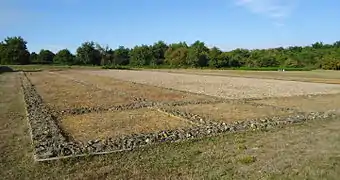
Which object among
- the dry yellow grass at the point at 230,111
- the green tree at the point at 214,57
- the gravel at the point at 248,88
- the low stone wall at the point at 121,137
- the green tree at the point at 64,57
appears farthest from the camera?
the green tree at the point at 64,57

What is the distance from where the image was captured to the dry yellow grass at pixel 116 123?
1121 cm

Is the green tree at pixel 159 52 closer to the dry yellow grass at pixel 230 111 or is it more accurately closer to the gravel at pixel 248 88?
the gravel at pixel 248 88

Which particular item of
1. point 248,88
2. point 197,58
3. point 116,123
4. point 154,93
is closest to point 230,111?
point 116,123

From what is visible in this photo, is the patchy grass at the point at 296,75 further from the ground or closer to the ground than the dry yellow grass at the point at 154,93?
closer to the ground

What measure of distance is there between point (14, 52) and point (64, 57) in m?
18.0

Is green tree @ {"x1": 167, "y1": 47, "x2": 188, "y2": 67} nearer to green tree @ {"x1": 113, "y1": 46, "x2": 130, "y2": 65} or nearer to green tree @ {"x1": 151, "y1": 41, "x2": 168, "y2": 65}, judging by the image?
green tree @ {"x1": 151, "y1": 41, "x2": 168, "y2": 65}

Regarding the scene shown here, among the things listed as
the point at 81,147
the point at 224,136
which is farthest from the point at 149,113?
the point at 81,147

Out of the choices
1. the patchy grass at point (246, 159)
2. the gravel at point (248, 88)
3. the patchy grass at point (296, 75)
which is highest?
the patchy grass at point (246, 159)

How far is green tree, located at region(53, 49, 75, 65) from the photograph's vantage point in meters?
139

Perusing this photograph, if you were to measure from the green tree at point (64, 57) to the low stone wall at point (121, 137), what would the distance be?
128583mm

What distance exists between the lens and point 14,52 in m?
127

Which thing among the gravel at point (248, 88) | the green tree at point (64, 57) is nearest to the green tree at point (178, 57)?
the green tree at point (64, 57)

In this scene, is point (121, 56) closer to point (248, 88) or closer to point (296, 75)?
point (296, 75)

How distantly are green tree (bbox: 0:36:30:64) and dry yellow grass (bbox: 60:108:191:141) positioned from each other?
402ft
